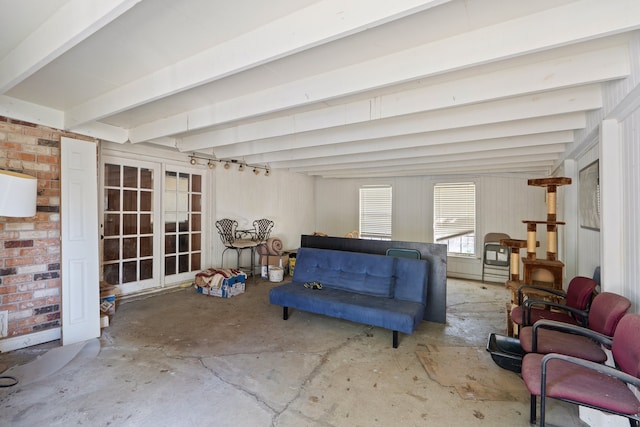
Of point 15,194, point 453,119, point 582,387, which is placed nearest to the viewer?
point 582,387

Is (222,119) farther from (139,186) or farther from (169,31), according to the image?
(139,186)

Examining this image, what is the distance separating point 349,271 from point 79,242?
3006 millimetres

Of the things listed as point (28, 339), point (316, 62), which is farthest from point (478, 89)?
point (28, 339)

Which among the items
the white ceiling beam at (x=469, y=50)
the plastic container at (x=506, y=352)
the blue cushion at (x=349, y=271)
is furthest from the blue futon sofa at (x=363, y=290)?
the white ceiling beam at (x=469, y=50)

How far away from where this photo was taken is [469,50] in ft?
5.73

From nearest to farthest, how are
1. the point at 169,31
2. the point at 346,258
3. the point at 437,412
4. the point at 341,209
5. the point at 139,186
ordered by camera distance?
the point at 169,31, the point at 437,412, the point at 346,258, the point at 139,186, the point at 341,209

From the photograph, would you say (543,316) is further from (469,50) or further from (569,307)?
(469,50)

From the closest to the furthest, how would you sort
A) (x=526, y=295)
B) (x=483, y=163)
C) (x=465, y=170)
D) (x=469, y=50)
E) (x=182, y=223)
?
(x=469, y=50)
(x=526, y=295)
(x=483, y=163)
(x=182, y=223)
(x=465, y=170)

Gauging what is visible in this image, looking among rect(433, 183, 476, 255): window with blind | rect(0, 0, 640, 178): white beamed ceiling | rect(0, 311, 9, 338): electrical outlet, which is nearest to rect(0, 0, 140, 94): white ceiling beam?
rect(0, 0, 640, 178): white beamed ceiling

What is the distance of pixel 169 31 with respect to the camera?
175 cm

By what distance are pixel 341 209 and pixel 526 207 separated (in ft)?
12.8

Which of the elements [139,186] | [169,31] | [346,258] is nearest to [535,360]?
[346,258]

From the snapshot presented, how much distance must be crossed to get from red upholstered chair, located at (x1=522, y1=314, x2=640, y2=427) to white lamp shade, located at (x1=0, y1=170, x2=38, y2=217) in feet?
10.4

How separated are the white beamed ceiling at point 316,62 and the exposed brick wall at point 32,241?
0.70 feet
